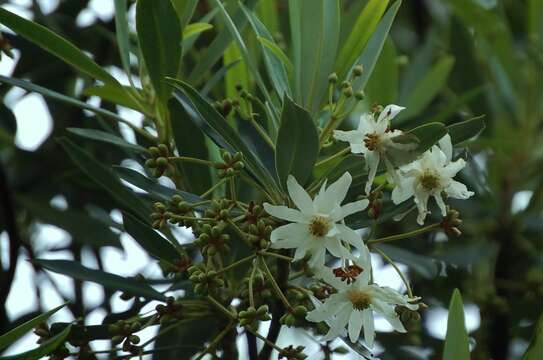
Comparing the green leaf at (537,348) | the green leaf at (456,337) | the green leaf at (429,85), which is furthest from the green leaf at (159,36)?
the green leaf at (429,85)

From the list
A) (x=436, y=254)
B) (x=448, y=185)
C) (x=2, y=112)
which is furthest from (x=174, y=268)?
(x=436, y=254)

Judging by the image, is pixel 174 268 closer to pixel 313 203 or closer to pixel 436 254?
pixel 313 203

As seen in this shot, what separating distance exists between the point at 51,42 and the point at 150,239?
30cm

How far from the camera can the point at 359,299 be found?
124cm

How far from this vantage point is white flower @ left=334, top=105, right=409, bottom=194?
47.6 inches

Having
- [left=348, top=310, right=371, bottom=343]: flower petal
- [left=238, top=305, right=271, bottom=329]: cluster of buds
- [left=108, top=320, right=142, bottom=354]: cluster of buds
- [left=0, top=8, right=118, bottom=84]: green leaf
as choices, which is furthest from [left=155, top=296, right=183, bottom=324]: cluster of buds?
[left=0, top=8, right=118, bottom=84]: green leaf

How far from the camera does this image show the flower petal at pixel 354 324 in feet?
4.12

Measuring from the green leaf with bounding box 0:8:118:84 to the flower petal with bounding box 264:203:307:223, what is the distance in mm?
389

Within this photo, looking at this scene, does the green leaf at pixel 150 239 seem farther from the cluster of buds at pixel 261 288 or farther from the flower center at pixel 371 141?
the flower center at pixel 371 141

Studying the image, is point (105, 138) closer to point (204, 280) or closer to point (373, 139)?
point (204, 280)

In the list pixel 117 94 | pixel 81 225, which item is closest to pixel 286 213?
pixel 117 94

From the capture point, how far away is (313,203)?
121 centimetres

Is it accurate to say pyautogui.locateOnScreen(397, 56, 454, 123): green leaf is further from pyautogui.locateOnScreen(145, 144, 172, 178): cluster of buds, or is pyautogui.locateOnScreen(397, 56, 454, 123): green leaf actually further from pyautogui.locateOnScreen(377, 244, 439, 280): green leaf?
pyautogui.locateOnScreen(145, 144, 172, 178): cluster of buds

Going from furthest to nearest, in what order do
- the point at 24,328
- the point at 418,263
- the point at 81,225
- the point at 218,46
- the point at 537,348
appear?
the point at 81,225
the point at 418,263
the point at 218,46
the point at 537,348
the point at 24,328
